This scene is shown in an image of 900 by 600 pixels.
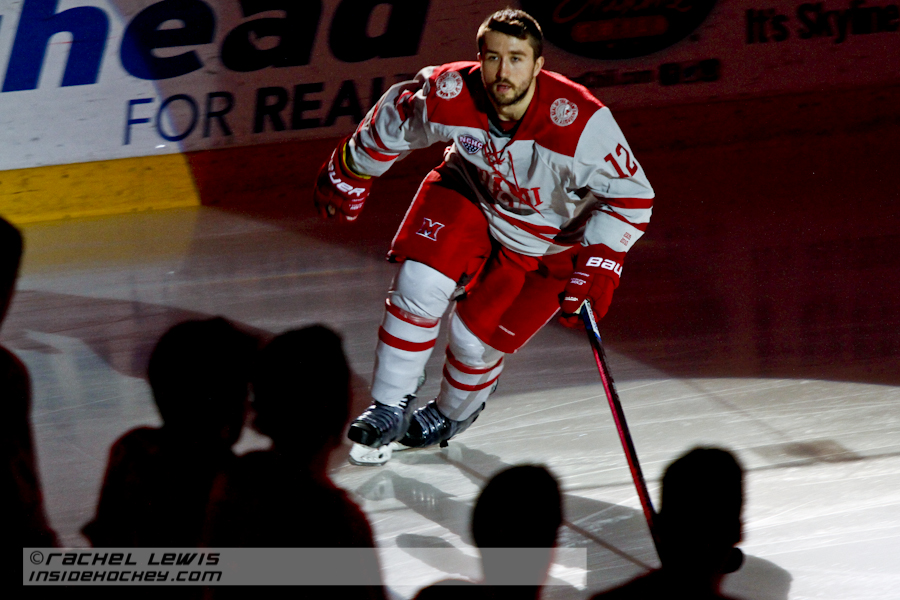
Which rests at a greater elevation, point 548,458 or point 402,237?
point 402,237

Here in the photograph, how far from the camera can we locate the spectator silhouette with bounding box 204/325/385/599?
2182 mm

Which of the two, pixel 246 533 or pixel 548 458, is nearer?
pixel 246 533

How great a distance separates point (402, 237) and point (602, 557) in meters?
1.04

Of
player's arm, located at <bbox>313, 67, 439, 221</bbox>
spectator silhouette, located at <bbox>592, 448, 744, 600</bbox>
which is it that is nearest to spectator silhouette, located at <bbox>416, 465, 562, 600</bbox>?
spectator silhouette, located at <bbox>592, 448, 744, 600</bbox>

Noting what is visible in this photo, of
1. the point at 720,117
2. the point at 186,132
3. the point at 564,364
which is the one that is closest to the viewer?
the point at 564,364

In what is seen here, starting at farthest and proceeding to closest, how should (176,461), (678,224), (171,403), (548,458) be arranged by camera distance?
(678,224) → (171,403) → (548,458) → (176,461)

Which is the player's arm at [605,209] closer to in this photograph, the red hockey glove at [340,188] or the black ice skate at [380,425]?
the black ice skate at [380,425]

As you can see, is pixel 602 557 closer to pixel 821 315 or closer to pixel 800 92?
pixel 821 315

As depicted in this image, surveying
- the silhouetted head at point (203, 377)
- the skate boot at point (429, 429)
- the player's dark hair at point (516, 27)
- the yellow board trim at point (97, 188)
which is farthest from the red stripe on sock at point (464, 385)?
the yellow board trim at point (97, 188)

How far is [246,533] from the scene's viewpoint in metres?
2.22

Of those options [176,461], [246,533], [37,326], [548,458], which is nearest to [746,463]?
[548,458]

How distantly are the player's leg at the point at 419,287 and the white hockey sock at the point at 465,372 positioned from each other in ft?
0.38

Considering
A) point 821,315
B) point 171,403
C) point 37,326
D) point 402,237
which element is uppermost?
point 402,237

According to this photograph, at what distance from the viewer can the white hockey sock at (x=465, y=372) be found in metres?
2.55
